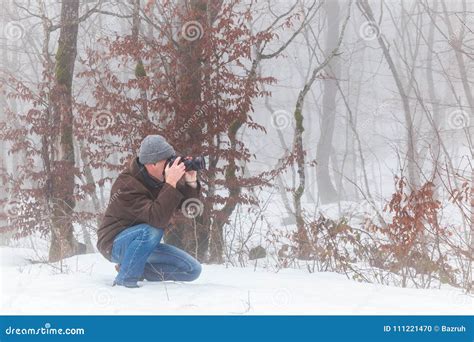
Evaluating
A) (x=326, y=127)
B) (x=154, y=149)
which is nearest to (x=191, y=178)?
(x=154, y=149)

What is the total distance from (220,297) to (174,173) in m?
0.94

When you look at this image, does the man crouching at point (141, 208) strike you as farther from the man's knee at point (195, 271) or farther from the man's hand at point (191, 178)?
the man's knee at point (195, 271)

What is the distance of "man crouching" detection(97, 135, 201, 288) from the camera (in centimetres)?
414

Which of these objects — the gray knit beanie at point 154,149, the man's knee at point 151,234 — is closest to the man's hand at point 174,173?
the gray knit beanie at point 154,149

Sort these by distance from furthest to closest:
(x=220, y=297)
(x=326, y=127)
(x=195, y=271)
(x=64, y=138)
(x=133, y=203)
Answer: (x=326, y=127), (x=64, y=138), (x=195, y=271), (x=133, y=203), (x=220, y=297)

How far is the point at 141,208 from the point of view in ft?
13.9

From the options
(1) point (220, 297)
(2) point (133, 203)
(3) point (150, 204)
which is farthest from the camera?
(2) point (133, 203)

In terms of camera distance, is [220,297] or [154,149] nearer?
[220,297]

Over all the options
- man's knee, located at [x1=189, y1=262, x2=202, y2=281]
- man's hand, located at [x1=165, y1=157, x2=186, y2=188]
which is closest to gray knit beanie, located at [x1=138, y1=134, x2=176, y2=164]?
man's hand, located at [x1=165, y1=157, x2=186, y2=188]

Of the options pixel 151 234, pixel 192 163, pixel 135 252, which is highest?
pixel 192 163

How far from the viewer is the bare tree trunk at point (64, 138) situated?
8641 mm

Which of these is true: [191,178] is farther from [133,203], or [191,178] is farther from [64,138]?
[64,138]
